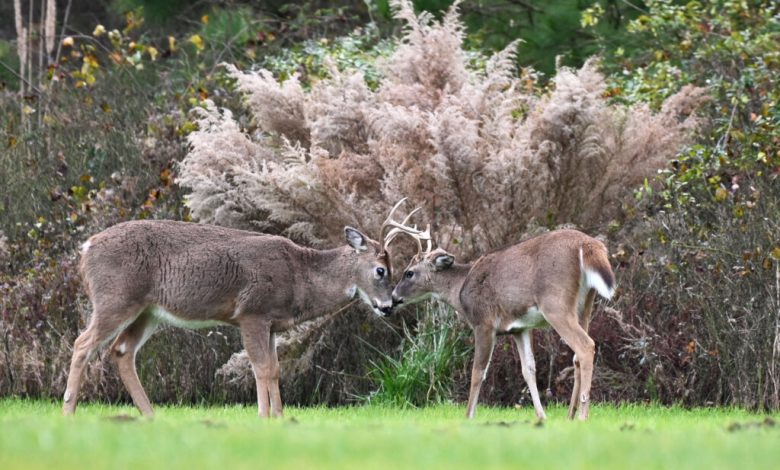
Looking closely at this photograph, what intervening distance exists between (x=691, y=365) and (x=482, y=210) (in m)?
2.75

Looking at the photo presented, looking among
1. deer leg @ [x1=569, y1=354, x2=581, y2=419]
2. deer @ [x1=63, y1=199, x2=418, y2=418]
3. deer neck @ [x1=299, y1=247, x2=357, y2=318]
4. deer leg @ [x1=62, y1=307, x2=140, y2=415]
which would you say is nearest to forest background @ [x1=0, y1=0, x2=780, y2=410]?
deer neck @ [x1=299, y1=247, x2=357, y2=318]

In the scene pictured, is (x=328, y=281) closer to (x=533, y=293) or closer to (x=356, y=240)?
(x=356, y=240)

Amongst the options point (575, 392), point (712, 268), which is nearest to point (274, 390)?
point (575, 392)

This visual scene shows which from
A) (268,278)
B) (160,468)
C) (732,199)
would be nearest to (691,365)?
(732,199)

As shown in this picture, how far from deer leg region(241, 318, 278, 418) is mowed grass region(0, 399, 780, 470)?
5.81ft

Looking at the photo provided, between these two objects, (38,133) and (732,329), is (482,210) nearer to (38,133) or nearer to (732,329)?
(732,329)

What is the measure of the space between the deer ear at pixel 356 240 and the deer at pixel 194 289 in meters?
0.37

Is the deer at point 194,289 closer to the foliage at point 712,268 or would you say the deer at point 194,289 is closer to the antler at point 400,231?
the antler at point 400,231

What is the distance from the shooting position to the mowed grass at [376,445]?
21.6ft

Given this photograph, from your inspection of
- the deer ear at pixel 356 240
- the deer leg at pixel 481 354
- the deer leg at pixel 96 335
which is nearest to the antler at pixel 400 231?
the deer ear at pixel 356 240

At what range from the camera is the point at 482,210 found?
1416cm

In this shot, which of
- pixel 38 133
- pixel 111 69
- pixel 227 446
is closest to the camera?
pixel 227 446

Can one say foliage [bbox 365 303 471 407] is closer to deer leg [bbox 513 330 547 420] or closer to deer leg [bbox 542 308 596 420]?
deer leg [bbox 513 330 547 420]

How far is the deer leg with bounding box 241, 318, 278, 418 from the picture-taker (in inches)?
450
